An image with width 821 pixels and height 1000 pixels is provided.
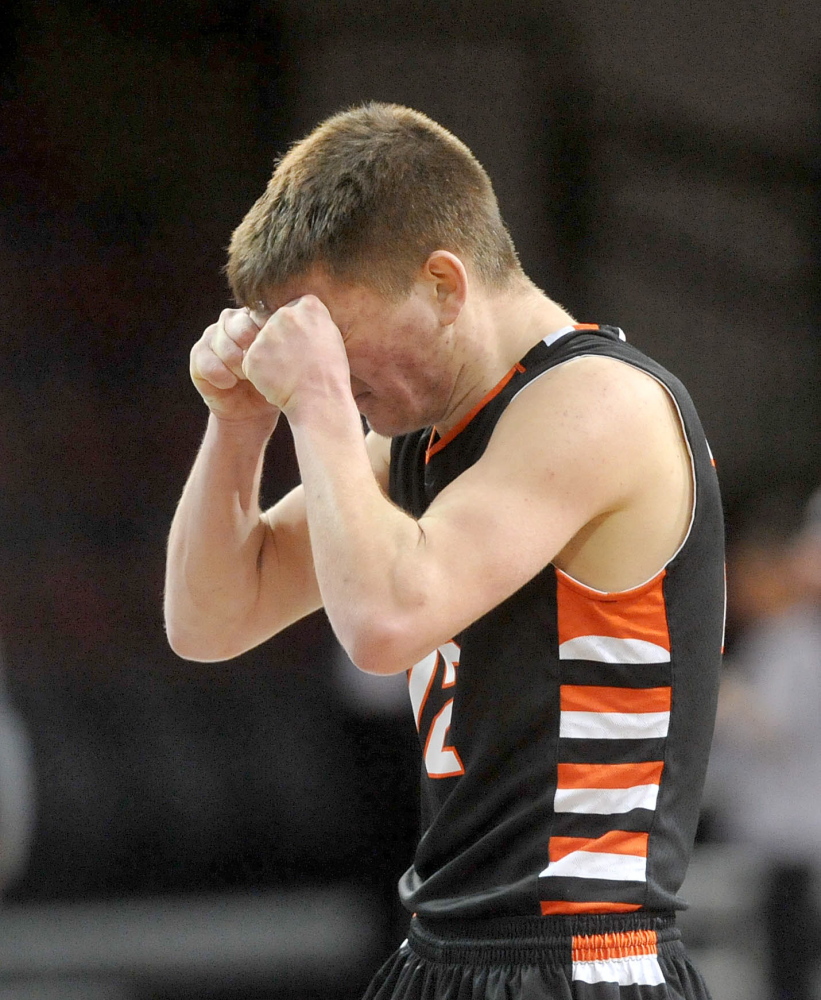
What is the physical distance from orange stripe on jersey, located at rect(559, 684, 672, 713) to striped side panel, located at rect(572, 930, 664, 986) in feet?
0.74

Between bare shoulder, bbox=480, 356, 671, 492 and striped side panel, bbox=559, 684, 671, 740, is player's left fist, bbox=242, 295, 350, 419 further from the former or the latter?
striped side panel, bbox=559, 684, 671, 740

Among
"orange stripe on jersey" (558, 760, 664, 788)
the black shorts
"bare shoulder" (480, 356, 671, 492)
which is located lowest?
the black shorts

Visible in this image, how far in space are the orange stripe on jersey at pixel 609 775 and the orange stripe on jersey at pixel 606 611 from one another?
13 centimetres

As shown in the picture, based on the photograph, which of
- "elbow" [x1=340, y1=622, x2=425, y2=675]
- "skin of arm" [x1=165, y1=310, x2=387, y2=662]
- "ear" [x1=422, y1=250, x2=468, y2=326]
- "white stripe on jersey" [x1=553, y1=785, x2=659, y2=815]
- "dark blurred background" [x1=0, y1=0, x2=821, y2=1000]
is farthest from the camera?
"dark blurred background" [x1=0, y1=0, x2=821, y2=1000]

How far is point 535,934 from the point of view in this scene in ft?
4.13

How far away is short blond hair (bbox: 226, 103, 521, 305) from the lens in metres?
1.34

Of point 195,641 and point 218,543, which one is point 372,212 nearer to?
point 218,543

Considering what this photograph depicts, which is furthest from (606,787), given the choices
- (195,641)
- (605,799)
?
(195,641)

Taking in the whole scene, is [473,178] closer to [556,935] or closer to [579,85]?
[556,935]

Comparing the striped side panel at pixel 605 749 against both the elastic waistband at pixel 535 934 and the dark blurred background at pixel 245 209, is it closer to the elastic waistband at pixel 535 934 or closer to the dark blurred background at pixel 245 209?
the elastic waistband at pixel 535 934

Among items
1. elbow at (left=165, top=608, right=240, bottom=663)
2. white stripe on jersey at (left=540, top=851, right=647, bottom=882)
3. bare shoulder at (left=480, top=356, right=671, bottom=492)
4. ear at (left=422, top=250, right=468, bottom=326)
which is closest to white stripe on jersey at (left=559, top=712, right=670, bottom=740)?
white stripe on jersey at (left=540, top=851, right=647, bottom=882)

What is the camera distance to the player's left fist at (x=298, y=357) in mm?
1277

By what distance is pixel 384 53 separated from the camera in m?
3.42

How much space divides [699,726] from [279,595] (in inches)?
23.6
